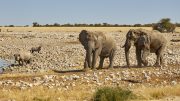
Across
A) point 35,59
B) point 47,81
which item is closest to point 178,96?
point 47,81

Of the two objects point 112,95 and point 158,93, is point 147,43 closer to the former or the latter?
point 158,93

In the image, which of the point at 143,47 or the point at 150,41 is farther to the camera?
the point at 150,41

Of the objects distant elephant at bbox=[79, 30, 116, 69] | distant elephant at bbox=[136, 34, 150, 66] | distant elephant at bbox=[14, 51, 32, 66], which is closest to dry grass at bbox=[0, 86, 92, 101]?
distant elephant at bbox=[79, 30, 116, 69]

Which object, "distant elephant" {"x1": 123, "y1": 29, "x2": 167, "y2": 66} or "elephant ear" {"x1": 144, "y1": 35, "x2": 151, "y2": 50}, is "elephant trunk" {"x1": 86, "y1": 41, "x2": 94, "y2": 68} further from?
"elephant ear" {"x1": 144, "y1": 35, "x2": 151, "y2": 50}

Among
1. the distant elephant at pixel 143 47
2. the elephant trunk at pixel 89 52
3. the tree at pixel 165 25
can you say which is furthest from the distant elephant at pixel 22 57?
the tree at pixel 165 25

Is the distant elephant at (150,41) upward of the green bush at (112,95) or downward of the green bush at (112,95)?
upward

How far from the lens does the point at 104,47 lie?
3069 cm

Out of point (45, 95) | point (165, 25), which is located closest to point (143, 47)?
point (45, 95)

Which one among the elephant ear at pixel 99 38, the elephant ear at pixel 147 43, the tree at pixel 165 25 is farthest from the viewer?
the tree at pixel 165 25

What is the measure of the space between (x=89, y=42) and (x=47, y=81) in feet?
17.2

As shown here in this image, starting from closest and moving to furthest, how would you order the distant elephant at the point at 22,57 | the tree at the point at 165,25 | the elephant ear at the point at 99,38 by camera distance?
the elephant ear at the point at 99,38
the distant elephant at the point at 22,57
the tree at the point at 165,25

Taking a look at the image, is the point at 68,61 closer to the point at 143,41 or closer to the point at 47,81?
the point at 143,41

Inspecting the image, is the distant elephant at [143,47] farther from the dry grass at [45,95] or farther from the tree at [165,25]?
the tree at [165,25]

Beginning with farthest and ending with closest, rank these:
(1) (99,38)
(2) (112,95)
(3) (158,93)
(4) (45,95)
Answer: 1. (1) (99,38)
2. (3) (158,93)
3. (4) (45,95)
4. (2) (112,95)
